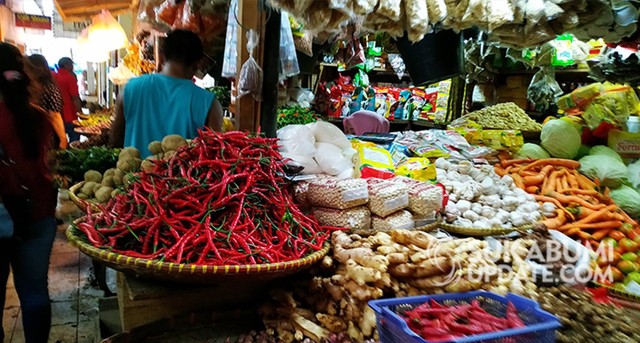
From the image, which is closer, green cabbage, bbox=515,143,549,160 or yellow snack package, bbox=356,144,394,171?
yellow snack package, bbox=356,144,394,171

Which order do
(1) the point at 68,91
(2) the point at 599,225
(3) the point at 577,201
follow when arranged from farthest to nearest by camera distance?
(1) the point at 68,91, (3) the point at 577,201, (2) the point at 599,225

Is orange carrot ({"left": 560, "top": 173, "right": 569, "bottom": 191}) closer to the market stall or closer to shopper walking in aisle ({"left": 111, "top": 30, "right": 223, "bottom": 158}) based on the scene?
the market stall

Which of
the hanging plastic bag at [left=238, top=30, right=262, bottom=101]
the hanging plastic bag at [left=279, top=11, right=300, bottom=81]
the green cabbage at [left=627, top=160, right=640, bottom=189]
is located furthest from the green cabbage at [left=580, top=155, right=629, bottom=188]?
the hanging plastic bag at [left=238, top=30, right=262, bottom=101]

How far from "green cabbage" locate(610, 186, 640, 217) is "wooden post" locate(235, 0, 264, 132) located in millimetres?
3215

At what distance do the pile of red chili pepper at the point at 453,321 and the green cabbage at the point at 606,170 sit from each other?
115 inches

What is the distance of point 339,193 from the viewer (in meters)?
2.21

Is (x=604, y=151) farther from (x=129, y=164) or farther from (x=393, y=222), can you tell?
(x=129, y=164)

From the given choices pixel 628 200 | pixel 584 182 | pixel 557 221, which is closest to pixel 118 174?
pixel 557 221

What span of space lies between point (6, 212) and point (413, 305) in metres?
1.97

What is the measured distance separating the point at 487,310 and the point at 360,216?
0.78m

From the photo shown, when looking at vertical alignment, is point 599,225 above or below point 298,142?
below

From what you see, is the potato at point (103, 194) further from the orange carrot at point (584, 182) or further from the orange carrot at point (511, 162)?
the orange carrot at point (584, 182)

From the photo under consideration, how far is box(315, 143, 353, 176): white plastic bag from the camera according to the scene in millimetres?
Result: 2574

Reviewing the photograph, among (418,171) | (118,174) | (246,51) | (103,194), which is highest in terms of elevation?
(246,51)
